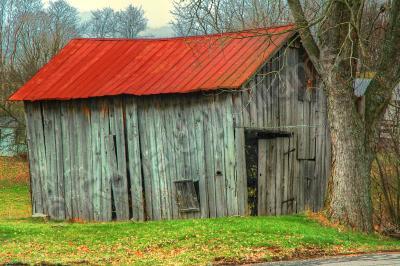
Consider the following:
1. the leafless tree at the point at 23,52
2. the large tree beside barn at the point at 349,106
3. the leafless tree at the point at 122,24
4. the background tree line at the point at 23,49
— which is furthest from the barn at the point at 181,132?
the leafless tree at the point at 122,24

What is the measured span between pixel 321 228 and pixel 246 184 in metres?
3.08

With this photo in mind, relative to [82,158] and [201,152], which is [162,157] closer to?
[201,152]

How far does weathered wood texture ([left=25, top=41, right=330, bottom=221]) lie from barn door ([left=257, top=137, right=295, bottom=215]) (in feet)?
0.09

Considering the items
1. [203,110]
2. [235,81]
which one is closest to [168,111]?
[203,110]

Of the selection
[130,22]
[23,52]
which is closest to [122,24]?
[130,22]

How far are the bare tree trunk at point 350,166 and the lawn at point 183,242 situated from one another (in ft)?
1.71

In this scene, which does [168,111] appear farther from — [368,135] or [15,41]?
[15,41]

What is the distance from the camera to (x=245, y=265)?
36.5ft

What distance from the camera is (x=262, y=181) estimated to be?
18.2 m

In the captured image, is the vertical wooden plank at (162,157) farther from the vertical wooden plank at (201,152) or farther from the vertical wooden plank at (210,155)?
the vertical wooden plank at (210,155)

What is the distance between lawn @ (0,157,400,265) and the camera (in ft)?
38.4

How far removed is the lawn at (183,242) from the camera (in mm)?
11695

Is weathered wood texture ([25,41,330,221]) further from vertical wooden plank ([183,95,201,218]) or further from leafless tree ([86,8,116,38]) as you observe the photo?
leafless tree ([86,8,116,38])

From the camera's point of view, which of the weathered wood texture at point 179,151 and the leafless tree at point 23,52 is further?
the leafless tree at point 23,52
